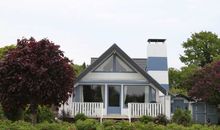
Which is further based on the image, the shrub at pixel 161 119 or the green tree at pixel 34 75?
the shrub at pixel 161 119

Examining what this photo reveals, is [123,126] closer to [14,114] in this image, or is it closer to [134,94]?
[14,114]

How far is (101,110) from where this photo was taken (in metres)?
32.2

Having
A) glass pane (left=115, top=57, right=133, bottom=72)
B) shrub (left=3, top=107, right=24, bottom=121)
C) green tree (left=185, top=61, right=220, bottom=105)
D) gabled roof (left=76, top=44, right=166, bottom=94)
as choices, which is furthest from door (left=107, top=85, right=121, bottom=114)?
shrub (left=3, top=107, right=24, bottom=121)

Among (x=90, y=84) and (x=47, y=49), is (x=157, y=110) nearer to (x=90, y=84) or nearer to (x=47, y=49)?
(x=90, y=84)

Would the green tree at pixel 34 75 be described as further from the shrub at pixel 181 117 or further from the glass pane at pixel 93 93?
the glass pane at pixel 93 93

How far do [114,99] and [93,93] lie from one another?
1.39m

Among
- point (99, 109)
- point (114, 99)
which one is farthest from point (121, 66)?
point (99, 109)

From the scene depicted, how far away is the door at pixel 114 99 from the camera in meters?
33.7

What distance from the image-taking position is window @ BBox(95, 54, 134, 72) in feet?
111

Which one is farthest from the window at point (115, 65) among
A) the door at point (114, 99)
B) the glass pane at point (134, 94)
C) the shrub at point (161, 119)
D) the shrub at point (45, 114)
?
the shrub at point (45, 114)

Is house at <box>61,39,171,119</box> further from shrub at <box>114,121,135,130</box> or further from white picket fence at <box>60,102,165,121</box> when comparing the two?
shrub at <box>114,121,135,130</box>

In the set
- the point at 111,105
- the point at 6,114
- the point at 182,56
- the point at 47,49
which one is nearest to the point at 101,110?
the point at 111,105

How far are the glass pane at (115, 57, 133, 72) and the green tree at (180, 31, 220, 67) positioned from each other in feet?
71.4

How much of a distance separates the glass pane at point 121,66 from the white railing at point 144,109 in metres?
2.52
